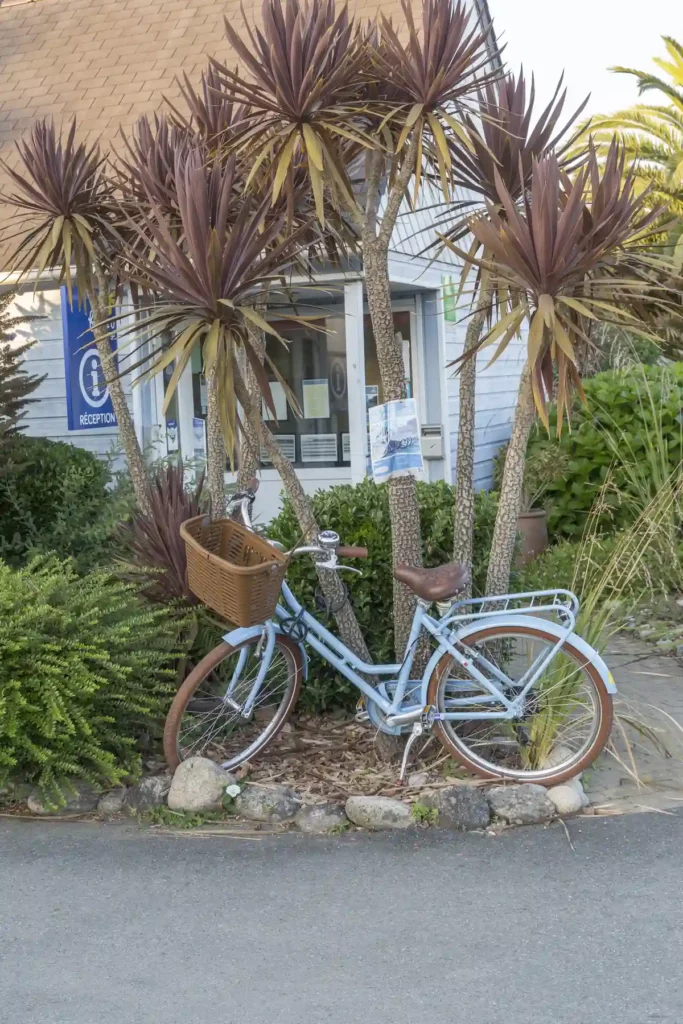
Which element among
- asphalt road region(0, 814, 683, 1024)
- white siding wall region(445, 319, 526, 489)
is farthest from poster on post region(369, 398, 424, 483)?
white siding wall region(445, 319, 526, 489)

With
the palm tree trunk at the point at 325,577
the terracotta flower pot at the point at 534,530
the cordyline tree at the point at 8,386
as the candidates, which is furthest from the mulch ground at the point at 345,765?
the terracotta flower pot at the point at 534,530

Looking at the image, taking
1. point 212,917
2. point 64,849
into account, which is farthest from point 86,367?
point 212,917

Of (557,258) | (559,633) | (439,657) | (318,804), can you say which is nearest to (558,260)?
(557,258)

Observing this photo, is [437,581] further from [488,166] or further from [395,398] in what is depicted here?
[488,166]

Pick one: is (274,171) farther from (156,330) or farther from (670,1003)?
(670,1003)

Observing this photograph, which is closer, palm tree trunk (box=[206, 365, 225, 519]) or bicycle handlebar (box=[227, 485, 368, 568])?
bicycle handlebar (box=[227, 485, 368, 568])

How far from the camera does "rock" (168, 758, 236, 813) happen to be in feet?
15.6

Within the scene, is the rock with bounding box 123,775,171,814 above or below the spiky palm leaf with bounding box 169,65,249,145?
below

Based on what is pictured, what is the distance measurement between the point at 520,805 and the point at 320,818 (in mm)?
840

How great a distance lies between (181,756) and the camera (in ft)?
16.4

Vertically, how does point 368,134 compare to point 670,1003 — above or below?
above

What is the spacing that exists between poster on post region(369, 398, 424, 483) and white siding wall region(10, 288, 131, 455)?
206 inches

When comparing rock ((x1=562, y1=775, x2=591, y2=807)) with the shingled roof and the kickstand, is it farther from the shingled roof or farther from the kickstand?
the shingled roof

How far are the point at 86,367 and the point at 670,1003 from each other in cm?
763
